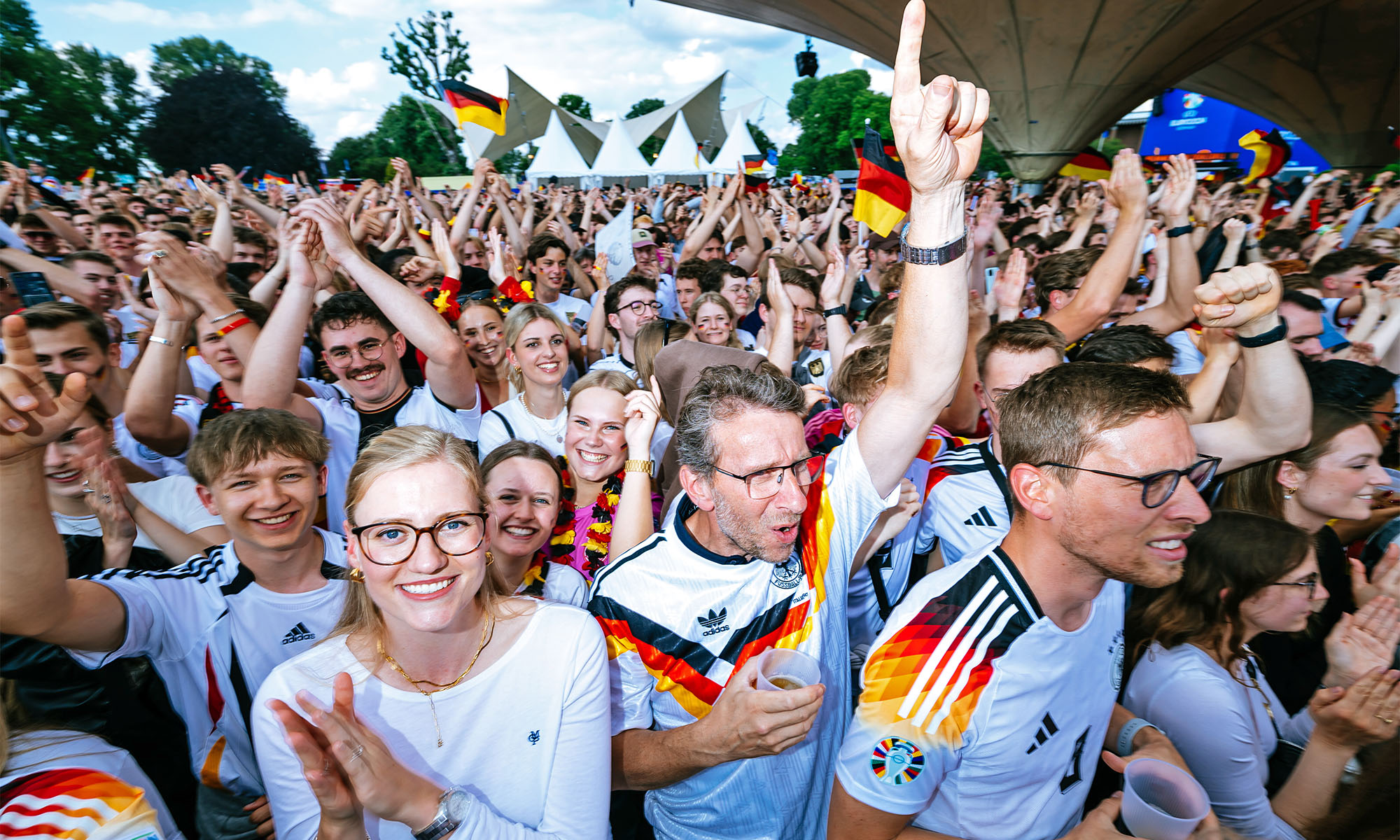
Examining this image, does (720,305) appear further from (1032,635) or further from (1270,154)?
(1270,154)

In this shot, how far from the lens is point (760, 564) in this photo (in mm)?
2049

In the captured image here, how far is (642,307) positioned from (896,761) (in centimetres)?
362

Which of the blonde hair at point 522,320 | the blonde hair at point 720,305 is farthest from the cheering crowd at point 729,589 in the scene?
the blonde hair at point 720,305

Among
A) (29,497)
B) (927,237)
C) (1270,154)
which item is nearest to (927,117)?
(927,237)

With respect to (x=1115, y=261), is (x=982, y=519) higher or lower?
lower

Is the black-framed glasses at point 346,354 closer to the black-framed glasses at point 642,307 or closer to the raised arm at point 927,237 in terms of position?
the black-framed glasses at point 642,307

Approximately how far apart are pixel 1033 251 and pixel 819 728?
7.10 meters

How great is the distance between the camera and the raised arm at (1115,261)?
3.91 metres

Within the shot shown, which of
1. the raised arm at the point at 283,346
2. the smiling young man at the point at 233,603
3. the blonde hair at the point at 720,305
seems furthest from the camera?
the blonde hair at the point at 720,305

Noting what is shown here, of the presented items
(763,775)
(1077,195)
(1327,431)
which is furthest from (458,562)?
(1077,195)

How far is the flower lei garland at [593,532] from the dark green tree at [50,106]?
137 ft

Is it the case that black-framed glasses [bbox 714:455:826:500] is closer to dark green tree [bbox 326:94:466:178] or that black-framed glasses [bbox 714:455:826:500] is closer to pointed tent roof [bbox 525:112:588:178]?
pointed tent roof [bbox 525:112:588:178]

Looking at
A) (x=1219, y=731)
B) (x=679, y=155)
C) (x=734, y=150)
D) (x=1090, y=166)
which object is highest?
(x=734, y=150)

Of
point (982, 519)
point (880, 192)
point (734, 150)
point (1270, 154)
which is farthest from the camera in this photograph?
point (734, 150)
